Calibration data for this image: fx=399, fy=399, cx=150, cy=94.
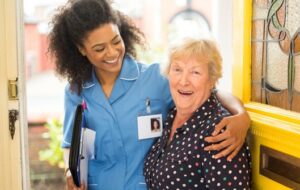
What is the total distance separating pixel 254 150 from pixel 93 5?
0.82m

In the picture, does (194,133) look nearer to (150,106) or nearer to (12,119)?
(150,106)

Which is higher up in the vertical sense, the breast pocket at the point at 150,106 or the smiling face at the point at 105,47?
the smiling face at the point at 105,47

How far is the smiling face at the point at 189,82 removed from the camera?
1.32 metres

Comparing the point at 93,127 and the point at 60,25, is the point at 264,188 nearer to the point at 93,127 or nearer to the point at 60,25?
the point at 93,127

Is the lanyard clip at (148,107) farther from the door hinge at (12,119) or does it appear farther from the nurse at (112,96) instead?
the door hinge at (12,119)

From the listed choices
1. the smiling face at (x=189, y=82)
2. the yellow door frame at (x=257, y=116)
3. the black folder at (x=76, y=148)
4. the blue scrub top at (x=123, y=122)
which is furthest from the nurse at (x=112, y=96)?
the yellow door frame at (x=257, y=116)

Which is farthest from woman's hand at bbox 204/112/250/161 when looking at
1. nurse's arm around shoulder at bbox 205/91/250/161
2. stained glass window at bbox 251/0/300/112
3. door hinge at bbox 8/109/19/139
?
door hinge at bbox 8/109/19/139

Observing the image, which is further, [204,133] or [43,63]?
[43,63]

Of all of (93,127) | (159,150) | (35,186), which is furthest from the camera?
(35,186)

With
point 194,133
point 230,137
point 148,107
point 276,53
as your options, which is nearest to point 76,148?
point 148,107

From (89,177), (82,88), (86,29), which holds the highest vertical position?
(86,29)

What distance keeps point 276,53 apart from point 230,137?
1.03 feet

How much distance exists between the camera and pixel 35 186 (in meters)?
4.46

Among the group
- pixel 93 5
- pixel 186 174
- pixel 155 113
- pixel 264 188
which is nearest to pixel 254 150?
→ pixel 264 188
